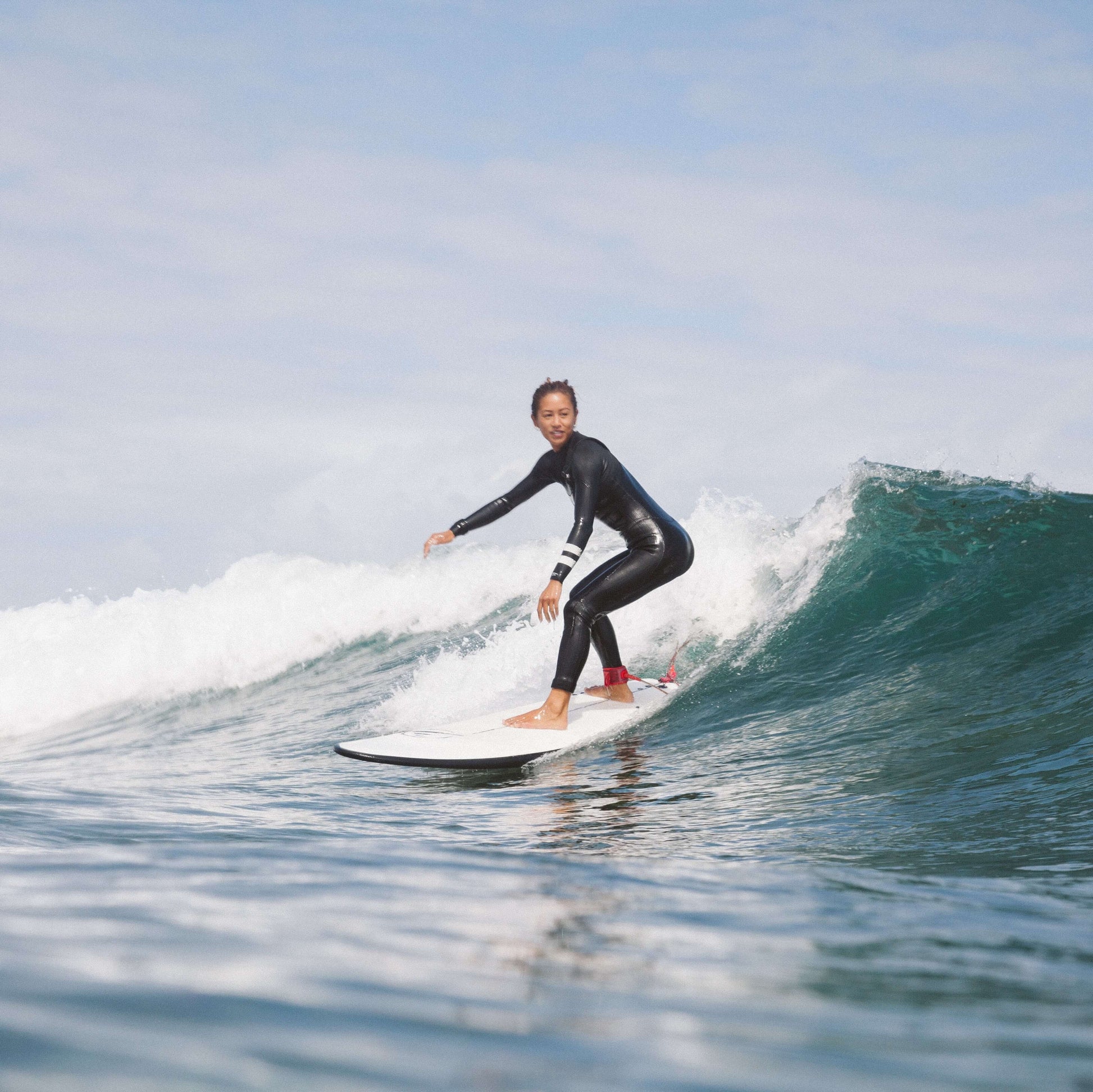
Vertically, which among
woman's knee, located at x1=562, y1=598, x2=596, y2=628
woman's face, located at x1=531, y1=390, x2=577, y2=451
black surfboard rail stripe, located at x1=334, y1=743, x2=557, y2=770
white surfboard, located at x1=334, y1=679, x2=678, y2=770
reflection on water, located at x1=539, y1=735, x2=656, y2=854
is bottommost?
reflection on water, located at x1=539, y1=735, x2=656, y2=854

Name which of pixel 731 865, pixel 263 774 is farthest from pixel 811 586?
pixel 731 865

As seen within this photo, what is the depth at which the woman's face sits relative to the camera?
6293 millimetres

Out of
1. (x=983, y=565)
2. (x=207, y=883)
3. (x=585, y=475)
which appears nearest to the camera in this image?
(x=207, y=883)

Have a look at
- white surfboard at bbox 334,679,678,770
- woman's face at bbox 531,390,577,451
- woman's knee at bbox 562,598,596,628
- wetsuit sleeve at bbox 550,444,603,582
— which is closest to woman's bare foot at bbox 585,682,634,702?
white surfboard at bbox 334,679,678,770

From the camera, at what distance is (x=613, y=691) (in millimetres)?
7090

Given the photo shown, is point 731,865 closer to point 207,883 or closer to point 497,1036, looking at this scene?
point 207,883

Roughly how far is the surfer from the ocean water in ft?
2.07

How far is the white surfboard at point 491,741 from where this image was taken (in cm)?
610

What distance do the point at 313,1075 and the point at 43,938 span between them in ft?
3.17

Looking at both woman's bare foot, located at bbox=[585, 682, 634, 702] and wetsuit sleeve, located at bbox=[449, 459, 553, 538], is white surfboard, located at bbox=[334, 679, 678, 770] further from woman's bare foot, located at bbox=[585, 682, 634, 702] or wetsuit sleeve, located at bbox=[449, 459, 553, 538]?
wetsuit sleeve, located at bbox=[449, 459, 553, 538]

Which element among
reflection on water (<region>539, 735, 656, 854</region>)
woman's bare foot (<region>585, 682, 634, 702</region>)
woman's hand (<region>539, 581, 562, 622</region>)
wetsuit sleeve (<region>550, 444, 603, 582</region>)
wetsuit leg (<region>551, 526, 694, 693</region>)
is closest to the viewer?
reflection on water (<region>539, 735, 656, 854</region>)

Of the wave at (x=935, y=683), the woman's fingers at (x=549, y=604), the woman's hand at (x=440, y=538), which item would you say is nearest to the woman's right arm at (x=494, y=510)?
the woman's hand at (x=440, y=538)

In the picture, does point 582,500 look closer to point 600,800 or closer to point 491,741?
point 491,741

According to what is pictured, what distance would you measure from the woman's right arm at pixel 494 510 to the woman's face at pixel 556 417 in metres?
0.35
